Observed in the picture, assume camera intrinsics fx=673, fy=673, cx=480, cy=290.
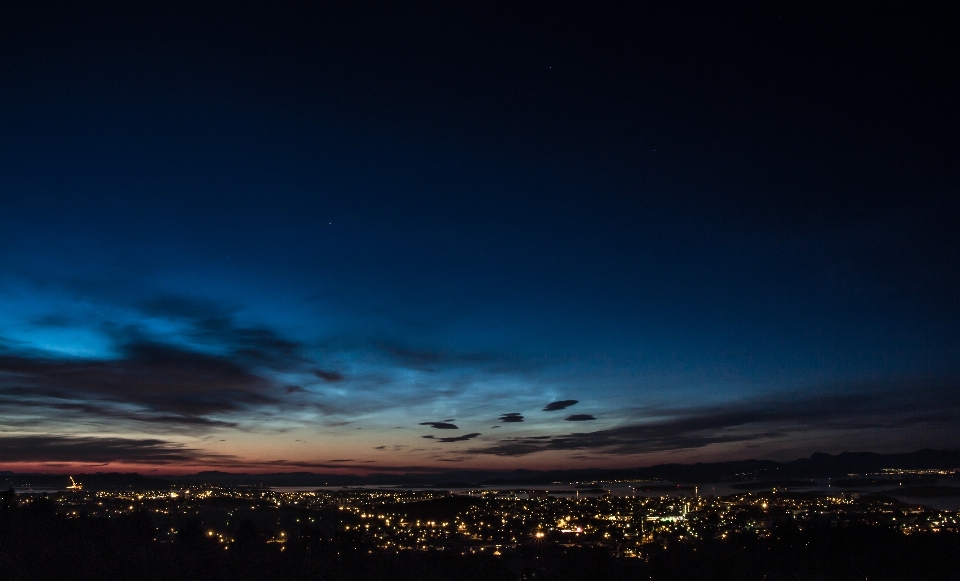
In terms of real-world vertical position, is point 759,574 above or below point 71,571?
below

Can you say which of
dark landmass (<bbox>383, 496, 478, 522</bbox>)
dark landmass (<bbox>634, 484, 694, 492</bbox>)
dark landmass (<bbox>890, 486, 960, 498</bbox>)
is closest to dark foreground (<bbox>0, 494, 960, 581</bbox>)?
dark landmass (<bbox>383, 496, 478, 522</bbox>)

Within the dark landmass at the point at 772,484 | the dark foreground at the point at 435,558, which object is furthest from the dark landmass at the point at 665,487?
the dark foreground at the point at 435,558

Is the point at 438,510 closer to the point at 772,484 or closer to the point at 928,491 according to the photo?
the point at 928,491

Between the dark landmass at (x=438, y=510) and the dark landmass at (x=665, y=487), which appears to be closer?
the dark landmass at (x=438, y=510)

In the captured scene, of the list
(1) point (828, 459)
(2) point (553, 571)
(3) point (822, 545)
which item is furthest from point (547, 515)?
(1) point (828, 459)

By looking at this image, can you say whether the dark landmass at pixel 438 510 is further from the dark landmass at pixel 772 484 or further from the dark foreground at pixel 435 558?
the dark landmass at pixel 772 484

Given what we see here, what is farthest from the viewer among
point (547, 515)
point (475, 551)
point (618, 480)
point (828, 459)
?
point (618, 480)

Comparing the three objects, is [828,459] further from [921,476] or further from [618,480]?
[618,480]

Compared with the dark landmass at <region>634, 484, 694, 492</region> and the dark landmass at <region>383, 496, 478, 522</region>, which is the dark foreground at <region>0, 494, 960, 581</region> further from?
the dark landmass at <region>634, 484, 694, 492</region>
